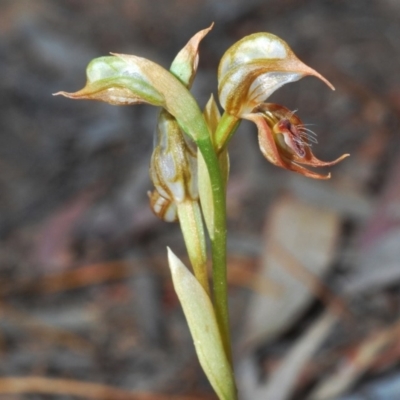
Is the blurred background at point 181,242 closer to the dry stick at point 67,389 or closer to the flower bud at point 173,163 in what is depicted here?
the dry stick at point 67,389

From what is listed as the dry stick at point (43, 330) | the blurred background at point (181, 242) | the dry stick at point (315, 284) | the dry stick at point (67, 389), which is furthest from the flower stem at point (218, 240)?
the dry stick at point (43, 330)

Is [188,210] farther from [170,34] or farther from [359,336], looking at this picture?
[170,34]

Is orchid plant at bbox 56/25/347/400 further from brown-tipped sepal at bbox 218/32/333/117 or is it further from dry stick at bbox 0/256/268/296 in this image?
dry stick at bbox 0/256/268/296

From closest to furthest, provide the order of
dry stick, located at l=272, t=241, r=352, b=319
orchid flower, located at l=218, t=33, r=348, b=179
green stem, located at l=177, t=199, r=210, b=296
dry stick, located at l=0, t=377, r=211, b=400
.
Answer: orchid flower, located at l=218, t=33, r=348, b=179, green stem, located at l=177, t=199, r=210, b=296, dry stick, located at l=0, t=377, r=211, b=400, dry stick, located at l=272, t=241, r=352, b=319

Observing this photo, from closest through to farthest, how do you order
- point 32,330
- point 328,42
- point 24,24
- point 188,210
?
point 188,210 < point 32,330 < point 328,42 < point 24,24

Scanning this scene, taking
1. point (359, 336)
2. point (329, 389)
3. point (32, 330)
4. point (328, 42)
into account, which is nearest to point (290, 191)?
point (359, 336)

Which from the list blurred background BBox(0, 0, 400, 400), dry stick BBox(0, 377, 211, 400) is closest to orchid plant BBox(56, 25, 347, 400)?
blurred background BBox(0, 0, 400, 400)

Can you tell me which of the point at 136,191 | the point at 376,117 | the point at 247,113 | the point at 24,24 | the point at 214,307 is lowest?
the point at 24,24

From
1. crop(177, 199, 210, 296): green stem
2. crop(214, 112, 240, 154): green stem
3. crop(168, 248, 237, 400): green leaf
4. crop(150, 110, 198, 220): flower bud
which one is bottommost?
crop(168, 248, 237, 400): green leaf
